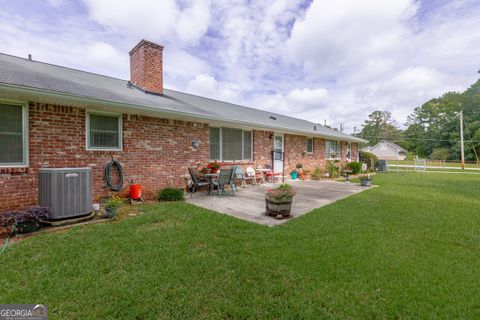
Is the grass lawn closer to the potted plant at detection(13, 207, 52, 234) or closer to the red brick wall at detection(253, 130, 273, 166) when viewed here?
the potted plant at detection(13, 207, 52, 234)

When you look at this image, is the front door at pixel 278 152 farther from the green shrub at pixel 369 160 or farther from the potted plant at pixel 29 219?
the green shrub at pixel 369 160

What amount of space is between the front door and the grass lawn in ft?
22.3

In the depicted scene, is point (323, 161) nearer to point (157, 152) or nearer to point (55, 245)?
point (157, 152)

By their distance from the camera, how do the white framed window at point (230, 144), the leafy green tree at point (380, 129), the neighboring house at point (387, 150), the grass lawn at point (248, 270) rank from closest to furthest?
the grass lawn at point (248, 270) < the white framed window at point (230, 144) < the neighboring house at point (387, 150) < the leafy green tree at point (380, 129)

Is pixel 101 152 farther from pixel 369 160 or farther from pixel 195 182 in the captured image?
pixel 369 160

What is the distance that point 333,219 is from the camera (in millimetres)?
4848

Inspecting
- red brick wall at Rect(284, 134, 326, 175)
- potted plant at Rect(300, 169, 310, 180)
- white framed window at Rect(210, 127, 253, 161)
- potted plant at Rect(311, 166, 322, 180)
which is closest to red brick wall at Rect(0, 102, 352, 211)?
white framed window at Rect(210, 127, 253, 161)

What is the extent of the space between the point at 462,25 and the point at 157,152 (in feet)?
37.6

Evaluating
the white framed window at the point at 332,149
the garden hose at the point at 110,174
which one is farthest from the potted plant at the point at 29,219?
the white framed window at the point at 332,149

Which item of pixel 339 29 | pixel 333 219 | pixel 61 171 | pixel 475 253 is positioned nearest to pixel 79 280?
pixel 61 171

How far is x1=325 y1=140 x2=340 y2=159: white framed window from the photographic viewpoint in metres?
15.7

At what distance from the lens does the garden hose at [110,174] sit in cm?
584

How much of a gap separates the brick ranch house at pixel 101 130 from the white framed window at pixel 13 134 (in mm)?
15

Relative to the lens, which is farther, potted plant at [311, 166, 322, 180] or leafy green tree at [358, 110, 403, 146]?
leafy green tree at [358, 110, 403, 146]
